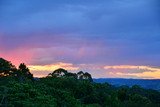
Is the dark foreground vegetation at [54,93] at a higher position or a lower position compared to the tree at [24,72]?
Answer: lower

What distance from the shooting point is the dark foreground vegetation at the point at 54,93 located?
4664 centimetres

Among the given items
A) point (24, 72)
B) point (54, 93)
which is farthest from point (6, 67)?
point (54, 93)

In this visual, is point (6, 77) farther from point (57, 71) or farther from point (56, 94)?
point (57, 71)

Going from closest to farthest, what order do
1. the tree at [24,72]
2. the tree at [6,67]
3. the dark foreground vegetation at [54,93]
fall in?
1. the dark foreground vegetation at [54,93]
2. the tree at [6,67]
3. the tree at [24,72]

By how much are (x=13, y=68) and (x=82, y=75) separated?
27.8m

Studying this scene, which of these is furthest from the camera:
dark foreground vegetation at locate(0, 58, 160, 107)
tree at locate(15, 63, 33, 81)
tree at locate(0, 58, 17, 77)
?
tree at locate(15, 63, 33, 81)

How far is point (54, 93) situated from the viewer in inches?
2116

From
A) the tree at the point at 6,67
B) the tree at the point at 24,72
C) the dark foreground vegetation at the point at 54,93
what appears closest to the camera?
the dark foreground vegetation at the point at 54,93

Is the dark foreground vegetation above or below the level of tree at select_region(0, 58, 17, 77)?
below

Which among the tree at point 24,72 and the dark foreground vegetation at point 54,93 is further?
the tree at point 24,72

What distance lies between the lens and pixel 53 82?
65.1m

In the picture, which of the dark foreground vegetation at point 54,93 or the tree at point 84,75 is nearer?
the dark foreground vegetation at point 54,93

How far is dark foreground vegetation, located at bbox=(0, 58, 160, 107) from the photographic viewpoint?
153 ft

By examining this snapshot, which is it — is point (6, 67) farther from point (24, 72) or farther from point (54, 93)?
point (54, 93)
